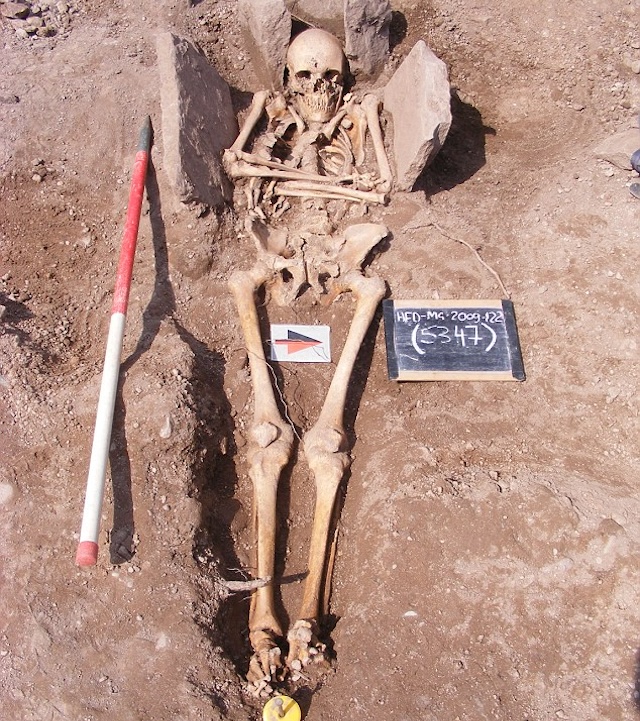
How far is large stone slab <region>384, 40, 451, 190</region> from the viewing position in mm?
4797

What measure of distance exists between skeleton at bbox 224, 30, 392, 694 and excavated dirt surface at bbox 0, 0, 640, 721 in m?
0.18

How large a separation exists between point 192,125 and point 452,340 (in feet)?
8.01

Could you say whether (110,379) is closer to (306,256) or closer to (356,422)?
(356,422)

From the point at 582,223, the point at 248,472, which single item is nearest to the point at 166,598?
the point at 248,472

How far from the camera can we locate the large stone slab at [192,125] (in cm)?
452

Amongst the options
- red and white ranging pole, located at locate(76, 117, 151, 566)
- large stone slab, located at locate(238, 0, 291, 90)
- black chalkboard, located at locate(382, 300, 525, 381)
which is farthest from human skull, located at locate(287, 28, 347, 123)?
black chalkboard, located at locate(382, 300, 525, 381)

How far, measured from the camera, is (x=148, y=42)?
5602mm

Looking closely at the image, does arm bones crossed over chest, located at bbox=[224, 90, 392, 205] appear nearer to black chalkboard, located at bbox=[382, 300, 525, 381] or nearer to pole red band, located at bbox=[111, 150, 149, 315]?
pole red band, located at bbox=[111, 150, 149, 315]

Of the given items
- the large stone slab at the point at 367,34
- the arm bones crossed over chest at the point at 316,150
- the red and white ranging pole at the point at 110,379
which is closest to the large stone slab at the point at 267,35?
the arm bones crossed over chest at the point at 316,150

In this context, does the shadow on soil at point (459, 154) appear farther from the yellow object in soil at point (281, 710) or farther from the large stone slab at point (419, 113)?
the yellow object in soil at point (281, 710)

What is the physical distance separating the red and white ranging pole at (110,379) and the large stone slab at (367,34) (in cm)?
210

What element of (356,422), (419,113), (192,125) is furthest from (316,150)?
(356,422)

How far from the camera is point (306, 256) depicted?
4.64 metres

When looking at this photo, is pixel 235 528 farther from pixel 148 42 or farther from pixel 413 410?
pixel 148 42
